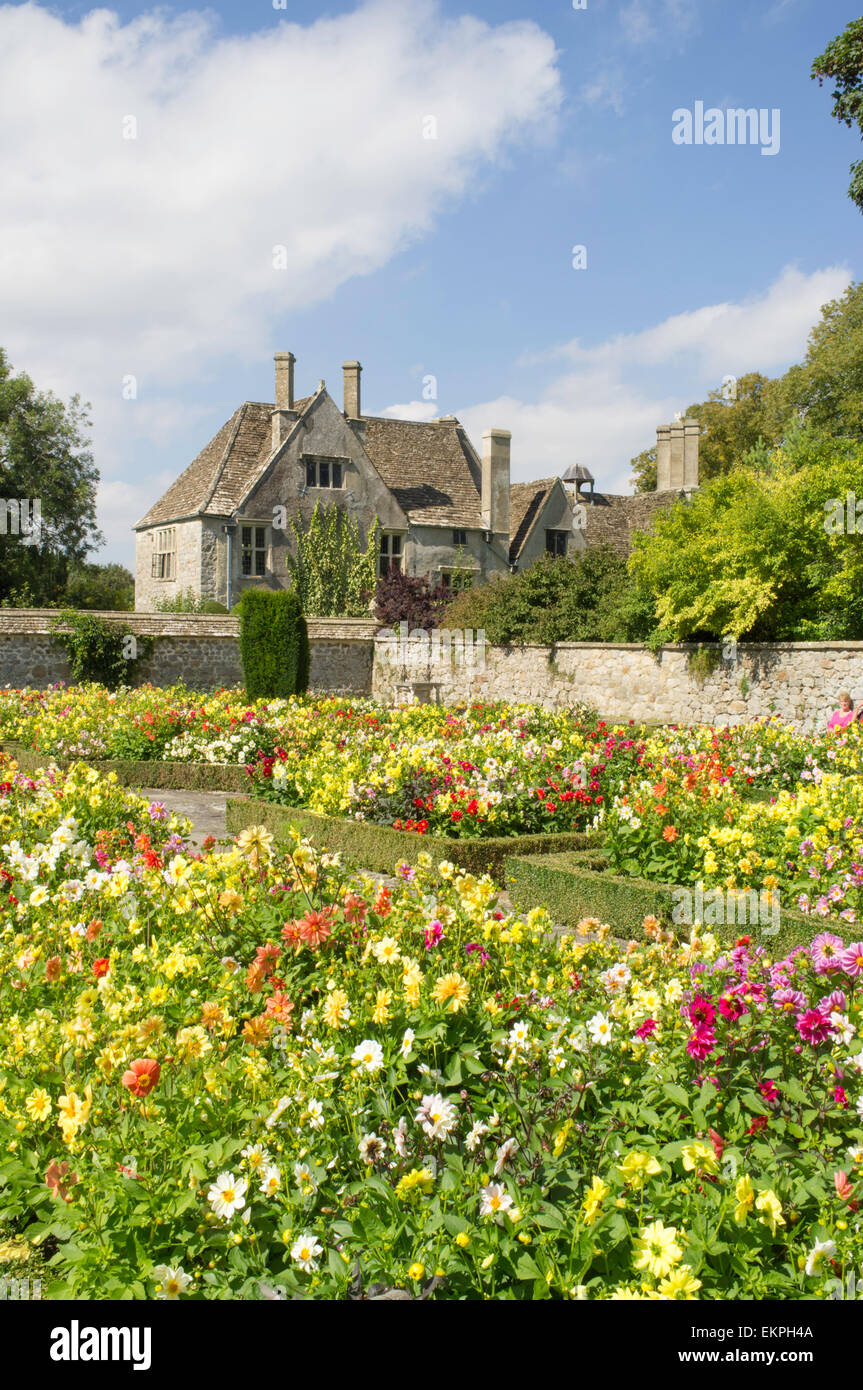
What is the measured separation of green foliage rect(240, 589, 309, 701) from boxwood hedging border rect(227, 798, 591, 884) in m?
13.9

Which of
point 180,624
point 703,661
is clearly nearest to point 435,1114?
point 703,661

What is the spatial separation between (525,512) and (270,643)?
63.1 feet

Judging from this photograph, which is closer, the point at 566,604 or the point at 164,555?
the point at 566,604

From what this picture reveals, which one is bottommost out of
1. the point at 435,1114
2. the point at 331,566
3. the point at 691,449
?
the point at 435,1114

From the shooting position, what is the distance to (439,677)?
1104 inches

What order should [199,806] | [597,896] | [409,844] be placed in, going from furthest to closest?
[199,806] < [409,844] < [597,896]

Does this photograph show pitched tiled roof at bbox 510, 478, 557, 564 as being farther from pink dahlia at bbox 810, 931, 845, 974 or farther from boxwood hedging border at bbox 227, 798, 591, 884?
pink dahlia at bbox 810, 931, 845, 974

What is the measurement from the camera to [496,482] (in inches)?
1528

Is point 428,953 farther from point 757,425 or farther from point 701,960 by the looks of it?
point 757,425

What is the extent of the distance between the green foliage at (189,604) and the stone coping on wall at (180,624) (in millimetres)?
5082

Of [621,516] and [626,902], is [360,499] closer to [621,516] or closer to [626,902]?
[621,516]

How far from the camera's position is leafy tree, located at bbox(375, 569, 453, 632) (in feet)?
101

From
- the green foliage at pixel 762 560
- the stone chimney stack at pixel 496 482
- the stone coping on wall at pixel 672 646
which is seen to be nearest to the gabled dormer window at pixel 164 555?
the stone chimney stack at pixel 496 482

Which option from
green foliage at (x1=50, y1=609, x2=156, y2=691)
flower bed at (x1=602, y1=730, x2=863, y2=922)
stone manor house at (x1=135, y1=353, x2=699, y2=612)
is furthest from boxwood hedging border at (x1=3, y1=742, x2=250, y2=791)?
stone manor house at (x1=135, y1=353, x2=699, y2=612)
